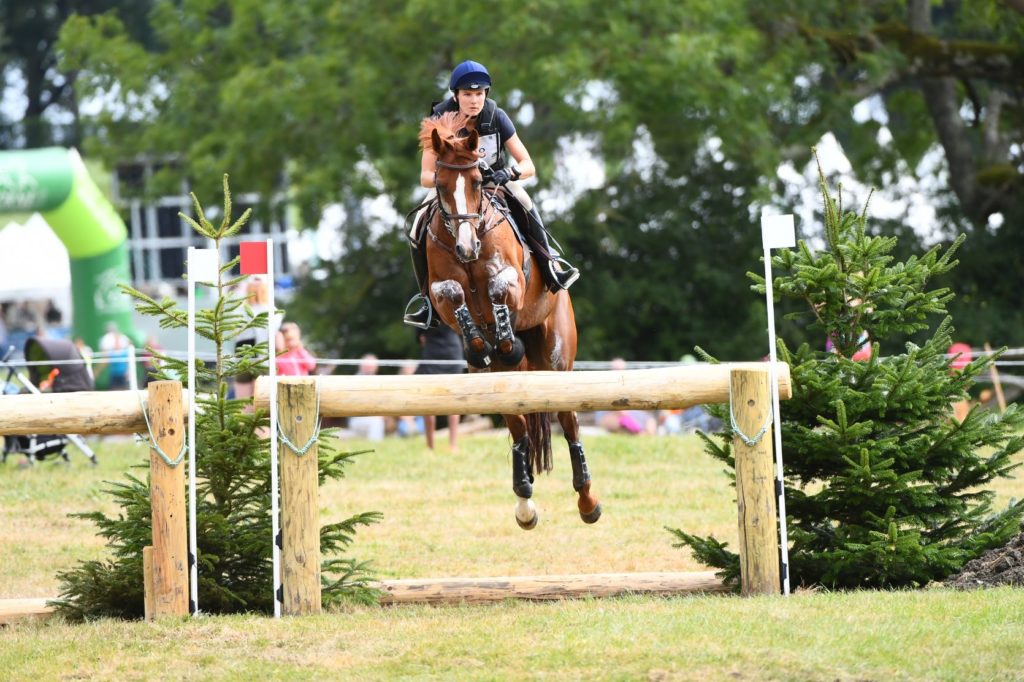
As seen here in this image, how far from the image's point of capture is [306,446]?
7.26m

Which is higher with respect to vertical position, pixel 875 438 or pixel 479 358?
pixel 479 358

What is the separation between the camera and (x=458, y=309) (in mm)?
7484

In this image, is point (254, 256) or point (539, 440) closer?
point (254, 256)

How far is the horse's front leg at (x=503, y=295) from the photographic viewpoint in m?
7.53

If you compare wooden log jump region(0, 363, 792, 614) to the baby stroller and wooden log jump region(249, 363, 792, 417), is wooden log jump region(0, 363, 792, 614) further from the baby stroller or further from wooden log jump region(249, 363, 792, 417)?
the baby stroller

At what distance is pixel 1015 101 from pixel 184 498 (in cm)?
2151

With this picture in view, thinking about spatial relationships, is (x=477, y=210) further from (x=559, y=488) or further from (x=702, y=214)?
(x=702, y=214)

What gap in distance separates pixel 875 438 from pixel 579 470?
6.13ft

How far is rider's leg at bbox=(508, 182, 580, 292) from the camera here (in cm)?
824

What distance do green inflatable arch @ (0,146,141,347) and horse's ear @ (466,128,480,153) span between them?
1579 cm

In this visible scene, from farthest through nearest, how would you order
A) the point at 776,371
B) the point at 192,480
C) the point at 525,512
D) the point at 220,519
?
the point at 525,512 < the point at 220,519 < the point at 776,371 < the point at 192,480

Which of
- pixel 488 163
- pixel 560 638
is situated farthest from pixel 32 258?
pixel 560 638

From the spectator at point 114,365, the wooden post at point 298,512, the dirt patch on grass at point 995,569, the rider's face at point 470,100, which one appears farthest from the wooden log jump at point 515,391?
the spectator at point 114,365

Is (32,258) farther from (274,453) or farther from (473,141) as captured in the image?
(473,141)
